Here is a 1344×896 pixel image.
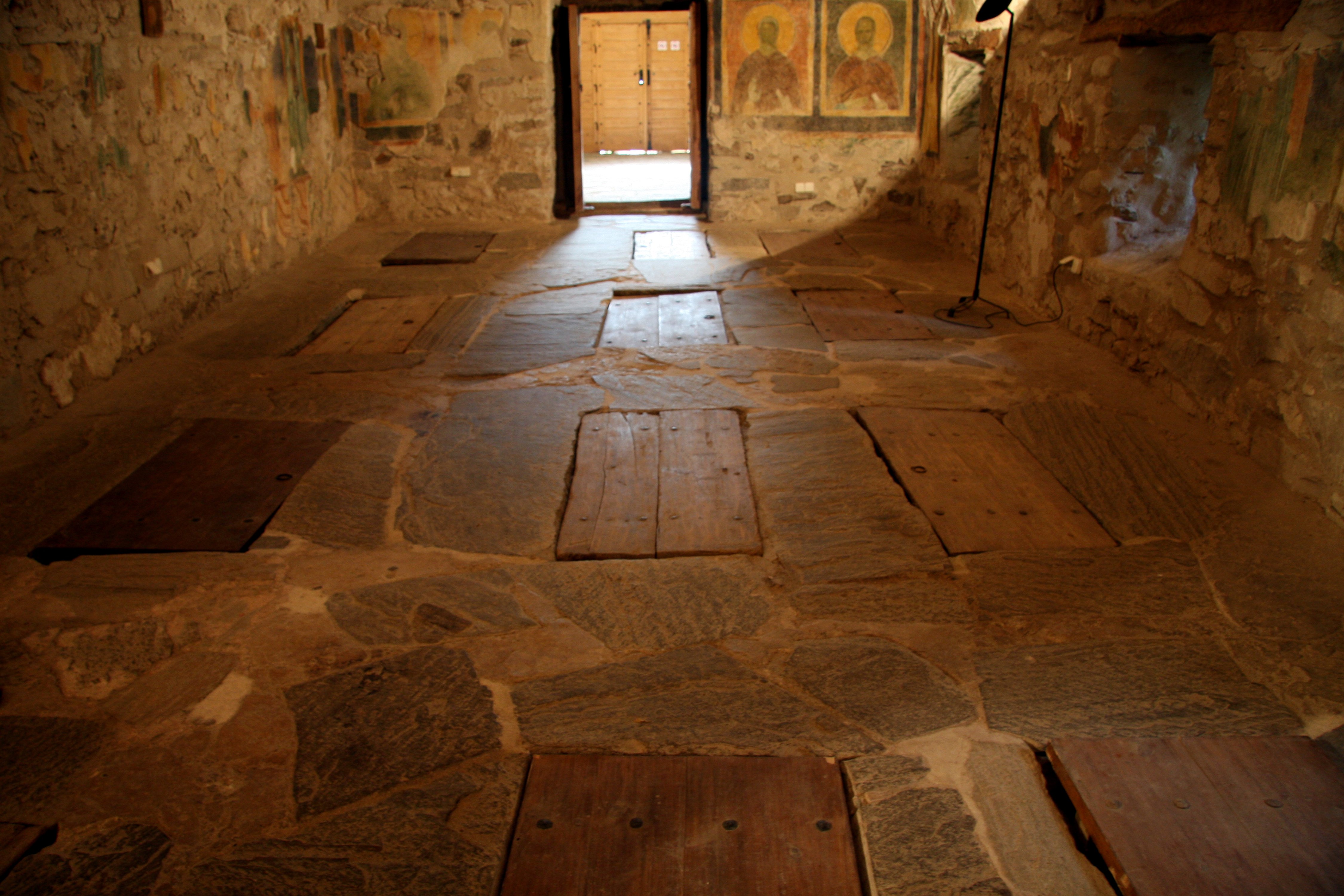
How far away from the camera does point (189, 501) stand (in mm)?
2562

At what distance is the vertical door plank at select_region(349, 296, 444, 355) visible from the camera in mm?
3949

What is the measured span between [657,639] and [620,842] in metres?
0.58

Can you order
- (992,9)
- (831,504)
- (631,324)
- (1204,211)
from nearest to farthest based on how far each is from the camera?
1. (831,504)
2. (1204,211)
3. (992,9)
4. (631,324)

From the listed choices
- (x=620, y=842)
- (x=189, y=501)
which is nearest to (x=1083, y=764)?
(x=620, y=842)

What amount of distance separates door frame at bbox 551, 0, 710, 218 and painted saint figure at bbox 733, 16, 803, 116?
27cm

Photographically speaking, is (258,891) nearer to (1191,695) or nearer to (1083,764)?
(1083,764)

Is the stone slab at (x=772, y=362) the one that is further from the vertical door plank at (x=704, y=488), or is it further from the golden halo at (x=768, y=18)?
the golden halo at (x=768, y=18)

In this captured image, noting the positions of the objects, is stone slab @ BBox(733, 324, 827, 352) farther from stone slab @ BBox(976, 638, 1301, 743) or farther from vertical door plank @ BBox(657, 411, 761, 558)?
stone slab @ BBox(976, 638, 1301, 743)

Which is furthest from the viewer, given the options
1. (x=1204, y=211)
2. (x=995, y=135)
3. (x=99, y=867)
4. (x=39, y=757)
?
(x=995, y=135)

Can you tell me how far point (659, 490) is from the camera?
2.64 meters

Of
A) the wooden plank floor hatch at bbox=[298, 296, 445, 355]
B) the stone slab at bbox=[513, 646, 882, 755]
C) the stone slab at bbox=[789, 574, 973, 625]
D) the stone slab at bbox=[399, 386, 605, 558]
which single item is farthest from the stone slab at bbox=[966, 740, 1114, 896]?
the wooden plank floor hatch at bbox=[298, 296, 445, 355]

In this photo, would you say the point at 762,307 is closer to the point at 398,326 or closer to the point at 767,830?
the point at 398,326

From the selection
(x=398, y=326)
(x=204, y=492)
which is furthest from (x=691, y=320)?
(x=204, y=492)

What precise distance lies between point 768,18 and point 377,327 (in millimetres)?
3965
